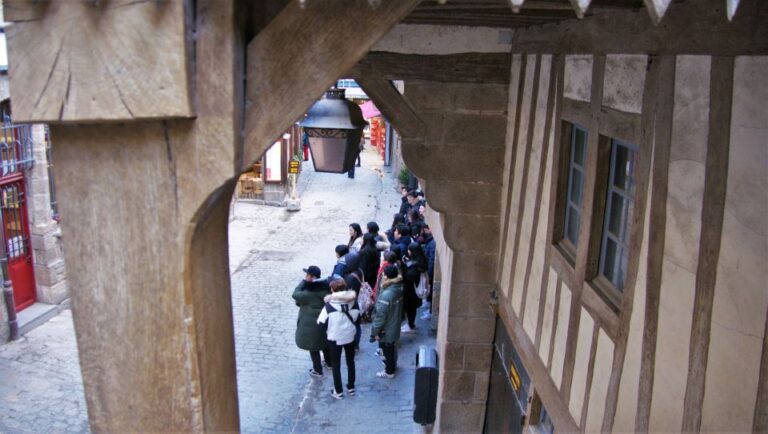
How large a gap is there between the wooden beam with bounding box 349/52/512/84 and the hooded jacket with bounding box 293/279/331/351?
2.82 m

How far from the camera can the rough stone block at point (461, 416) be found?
5.33 meters

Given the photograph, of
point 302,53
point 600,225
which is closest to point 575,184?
point 600,225

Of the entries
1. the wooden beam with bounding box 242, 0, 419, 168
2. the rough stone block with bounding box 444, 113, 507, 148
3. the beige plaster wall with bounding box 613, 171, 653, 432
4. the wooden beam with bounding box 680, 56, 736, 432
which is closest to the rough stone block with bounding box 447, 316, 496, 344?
the rough stone block with bounding box 444, 113, 507, 148

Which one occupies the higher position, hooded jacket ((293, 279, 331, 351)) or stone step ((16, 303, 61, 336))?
hooded jacket ((293, 279, 331, 351))

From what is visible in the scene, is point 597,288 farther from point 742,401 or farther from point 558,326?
point 742,401

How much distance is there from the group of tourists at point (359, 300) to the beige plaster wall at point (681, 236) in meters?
4.34

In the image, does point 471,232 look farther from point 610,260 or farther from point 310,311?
point 310,311

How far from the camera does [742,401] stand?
1768 millimetres

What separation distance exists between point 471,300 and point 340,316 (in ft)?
6.28

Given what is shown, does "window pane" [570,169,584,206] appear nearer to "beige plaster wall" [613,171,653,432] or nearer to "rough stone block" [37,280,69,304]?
"beige plaster wall" [613,171,653,432]

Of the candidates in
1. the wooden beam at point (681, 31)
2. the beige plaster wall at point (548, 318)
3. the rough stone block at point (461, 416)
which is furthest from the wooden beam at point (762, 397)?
the rough stone block at point (461, 416)

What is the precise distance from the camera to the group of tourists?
21.6 ft

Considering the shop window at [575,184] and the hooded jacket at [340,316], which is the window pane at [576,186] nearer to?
the shop window at [575,184]

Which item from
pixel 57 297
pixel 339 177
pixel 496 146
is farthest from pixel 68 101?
pixel 339 177
